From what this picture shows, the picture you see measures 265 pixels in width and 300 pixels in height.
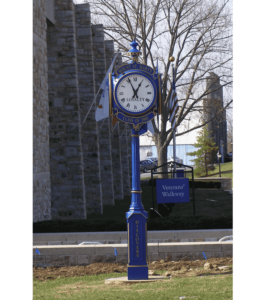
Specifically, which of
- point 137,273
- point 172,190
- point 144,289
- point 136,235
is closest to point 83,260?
point 137,273

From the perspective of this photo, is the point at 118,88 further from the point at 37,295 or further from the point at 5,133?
the point at 5,133

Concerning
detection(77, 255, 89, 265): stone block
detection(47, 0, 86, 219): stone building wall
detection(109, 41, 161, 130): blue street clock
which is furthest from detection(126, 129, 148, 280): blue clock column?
detection(47, 0, 86, 219): stone building wall

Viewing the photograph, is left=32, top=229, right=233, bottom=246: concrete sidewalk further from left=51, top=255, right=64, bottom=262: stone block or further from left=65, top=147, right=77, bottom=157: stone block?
left=65, top=147, right=77, bottom=157: stone block

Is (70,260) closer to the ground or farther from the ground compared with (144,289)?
closer to the ground

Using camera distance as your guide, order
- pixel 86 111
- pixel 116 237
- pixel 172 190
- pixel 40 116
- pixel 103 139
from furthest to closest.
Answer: pixel 103 139 → pixel 86 111 → pixel 40 116 → pixel 172 190 → pixel 116 237

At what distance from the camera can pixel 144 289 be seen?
6.29 meters

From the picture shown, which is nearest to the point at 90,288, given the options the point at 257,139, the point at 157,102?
the point at 157,102

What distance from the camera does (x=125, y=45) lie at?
26.5 metres

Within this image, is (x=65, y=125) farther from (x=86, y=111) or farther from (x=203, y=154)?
(x=203, y=154)

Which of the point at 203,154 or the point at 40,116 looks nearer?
the point at 40,116

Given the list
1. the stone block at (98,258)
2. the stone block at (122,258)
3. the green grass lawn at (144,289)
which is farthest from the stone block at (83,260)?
the green grass lawn at (144,289)

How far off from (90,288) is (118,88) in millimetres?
2965

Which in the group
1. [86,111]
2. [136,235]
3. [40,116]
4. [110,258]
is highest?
[86,111]

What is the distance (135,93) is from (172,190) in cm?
590
